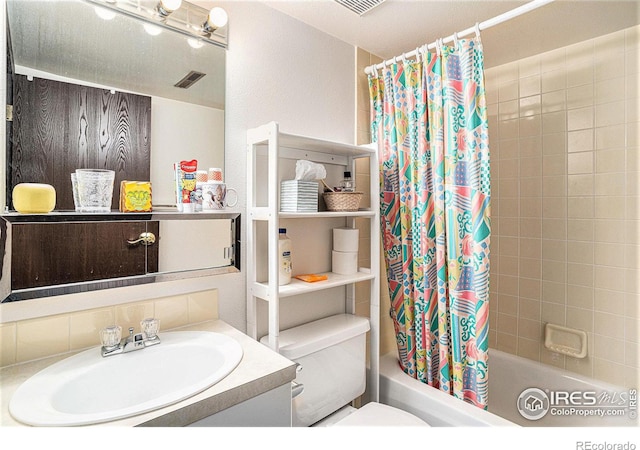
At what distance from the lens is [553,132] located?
6.31 ft

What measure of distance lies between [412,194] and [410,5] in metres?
0.80

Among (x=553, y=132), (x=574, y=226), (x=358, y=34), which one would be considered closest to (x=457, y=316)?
(x=574, y=226)

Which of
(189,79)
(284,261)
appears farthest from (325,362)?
(189,79)

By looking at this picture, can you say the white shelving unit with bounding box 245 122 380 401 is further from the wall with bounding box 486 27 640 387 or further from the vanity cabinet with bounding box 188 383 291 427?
the wall with bounding box 486 27 640 387

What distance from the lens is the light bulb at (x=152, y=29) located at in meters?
1.17

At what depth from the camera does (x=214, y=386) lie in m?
0.84

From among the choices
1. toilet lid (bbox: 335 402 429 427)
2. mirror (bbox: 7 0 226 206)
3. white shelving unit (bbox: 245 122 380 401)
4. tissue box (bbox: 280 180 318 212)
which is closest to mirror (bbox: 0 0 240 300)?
mirror (bbox: 7 0 226 206)

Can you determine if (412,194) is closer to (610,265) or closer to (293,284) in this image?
(293,284)

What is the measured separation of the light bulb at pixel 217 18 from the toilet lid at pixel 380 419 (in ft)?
Result: 5.15

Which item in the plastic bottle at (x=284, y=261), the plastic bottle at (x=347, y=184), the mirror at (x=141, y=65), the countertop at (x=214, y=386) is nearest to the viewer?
the countertop at (x=214, y=386)

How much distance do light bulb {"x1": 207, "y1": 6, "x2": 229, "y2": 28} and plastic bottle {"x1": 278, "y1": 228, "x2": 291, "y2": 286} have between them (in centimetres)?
80

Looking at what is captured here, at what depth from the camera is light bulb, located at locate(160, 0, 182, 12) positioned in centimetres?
115

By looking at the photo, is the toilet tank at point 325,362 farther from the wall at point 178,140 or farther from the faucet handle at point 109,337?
the wall at point 178,140

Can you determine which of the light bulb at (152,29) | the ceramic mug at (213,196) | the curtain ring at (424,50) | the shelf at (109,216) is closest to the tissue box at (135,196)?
the shelf at (109,216)
